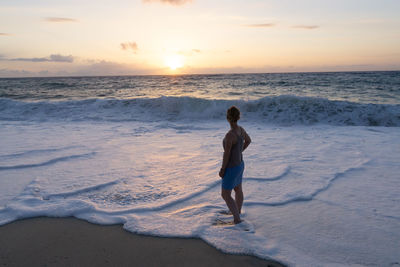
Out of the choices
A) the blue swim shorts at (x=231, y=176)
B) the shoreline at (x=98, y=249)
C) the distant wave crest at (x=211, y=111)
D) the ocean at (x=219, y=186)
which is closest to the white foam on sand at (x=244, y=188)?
the ocean at (x=219, y=186)

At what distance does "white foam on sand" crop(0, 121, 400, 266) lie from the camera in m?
3.23

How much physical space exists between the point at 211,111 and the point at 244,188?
10291 mm

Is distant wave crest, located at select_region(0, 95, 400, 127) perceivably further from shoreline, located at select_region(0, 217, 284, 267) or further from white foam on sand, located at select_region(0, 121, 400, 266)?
shoreline, located at select_region(0, 217, 284, 267)

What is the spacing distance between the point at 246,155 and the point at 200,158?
118cm

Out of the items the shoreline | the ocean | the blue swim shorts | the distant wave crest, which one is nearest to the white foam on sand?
the ocean

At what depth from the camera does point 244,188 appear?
4836mm

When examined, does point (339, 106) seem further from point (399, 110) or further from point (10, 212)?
point (10, 212)

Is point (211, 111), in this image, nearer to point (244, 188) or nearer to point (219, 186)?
point (219, 186)

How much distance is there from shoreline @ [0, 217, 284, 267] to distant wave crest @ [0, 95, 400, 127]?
10216 mm

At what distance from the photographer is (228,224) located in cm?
358

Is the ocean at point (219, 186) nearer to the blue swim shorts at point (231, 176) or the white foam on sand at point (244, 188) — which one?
the white foam on sand at point (244, 188)

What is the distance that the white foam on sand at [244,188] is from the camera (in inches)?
127

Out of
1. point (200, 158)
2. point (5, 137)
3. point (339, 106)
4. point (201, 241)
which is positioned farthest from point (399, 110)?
point (5, 137)

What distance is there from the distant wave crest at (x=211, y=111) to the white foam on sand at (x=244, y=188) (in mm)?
4555
